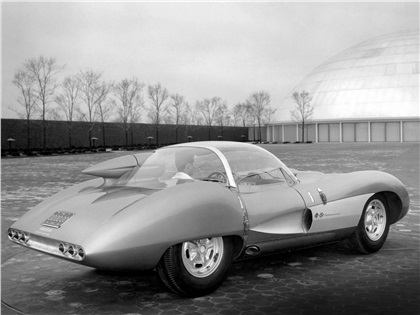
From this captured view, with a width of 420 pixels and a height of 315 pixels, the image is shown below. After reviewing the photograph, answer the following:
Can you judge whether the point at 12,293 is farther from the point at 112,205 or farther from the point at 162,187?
the point at 162,187

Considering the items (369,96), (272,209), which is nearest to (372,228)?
(272,209)

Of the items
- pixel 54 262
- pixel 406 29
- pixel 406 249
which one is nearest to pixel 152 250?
pixel 54 262

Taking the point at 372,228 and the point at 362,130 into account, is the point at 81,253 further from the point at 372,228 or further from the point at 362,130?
the point at 362,130

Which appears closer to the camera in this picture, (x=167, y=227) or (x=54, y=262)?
(x=167, y=227)

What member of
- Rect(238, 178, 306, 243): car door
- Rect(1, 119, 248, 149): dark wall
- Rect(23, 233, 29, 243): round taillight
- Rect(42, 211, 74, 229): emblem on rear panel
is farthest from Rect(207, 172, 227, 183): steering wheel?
Rect(1, 119, 248, 149): dark wall

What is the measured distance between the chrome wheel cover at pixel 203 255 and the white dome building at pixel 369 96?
2512 inches

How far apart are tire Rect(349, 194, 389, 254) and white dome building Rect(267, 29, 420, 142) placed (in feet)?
202

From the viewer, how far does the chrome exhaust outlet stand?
4711 mm

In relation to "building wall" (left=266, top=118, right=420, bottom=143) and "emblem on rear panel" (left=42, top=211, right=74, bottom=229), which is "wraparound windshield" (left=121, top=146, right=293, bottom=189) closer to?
"emblem on rear panel" (left=42, top=211, right=74, bottom=229)

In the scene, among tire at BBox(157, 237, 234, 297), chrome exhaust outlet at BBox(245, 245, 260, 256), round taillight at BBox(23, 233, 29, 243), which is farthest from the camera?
chrome exhaust outlet at BBox(245, 245, 260, 256)

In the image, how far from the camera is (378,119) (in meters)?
64.7

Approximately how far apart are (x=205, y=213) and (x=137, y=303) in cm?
94

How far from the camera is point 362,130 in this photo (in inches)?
2653

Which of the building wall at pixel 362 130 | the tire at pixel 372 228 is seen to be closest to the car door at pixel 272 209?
the tire at pixel 372 228
